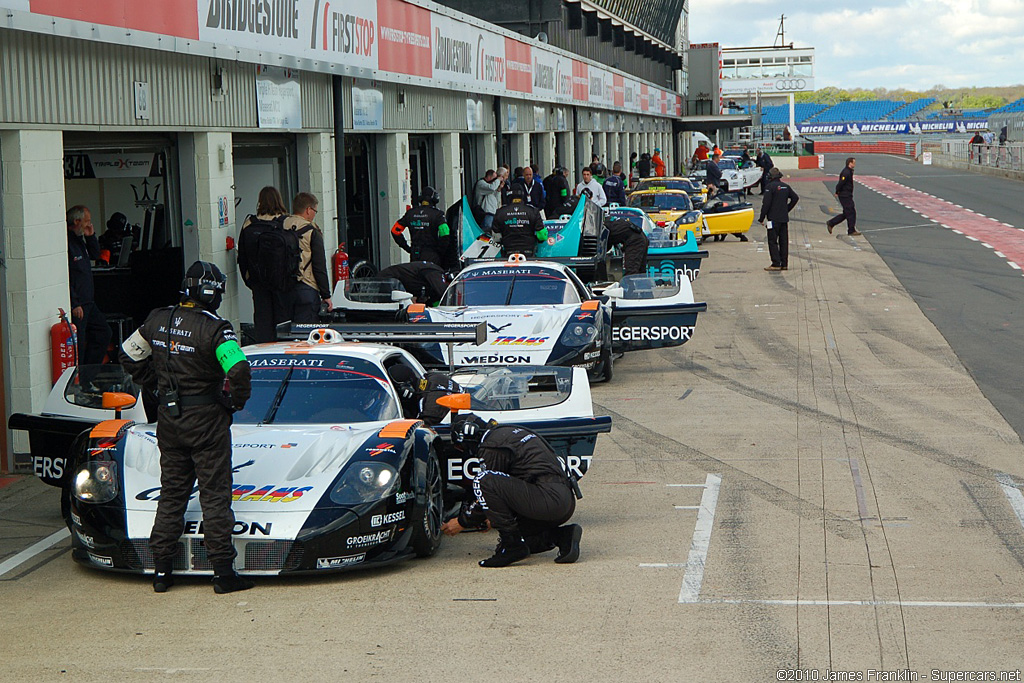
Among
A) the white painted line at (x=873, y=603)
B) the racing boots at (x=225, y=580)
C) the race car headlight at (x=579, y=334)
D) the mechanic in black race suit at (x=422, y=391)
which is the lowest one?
the white painted line at (x=873, y=603)

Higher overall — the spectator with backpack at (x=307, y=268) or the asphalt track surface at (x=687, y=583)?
the spectator with backpack at (x=307, y=268)

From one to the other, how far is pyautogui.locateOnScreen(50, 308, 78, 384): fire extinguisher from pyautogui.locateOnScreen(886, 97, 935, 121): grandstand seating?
176m

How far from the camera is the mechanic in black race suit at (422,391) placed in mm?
8273

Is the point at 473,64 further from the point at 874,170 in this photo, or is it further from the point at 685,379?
the point at 874,170

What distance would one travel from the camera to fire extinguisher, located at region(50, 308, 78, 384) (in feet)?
34.7

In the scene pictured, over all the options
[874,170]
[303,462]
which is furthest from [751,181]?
[303,462]

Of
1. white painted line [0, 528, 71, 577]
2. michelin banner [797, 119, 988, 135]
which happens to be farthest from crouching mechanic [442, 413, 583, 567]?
michelin banner [797, 119, 988, 135]

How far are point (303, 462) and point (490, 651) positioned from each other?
6.19 ft

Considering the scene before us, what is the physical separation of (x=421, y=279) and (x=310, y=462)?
7778 millimetres

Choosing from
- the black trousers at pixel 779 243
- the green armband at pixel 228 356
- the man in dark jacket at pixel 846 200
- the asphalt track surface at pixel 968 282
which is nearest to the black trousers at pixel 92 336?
the green armband at pixel 228 356

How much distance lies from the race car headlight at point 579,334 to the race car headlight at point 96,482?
20.2ft

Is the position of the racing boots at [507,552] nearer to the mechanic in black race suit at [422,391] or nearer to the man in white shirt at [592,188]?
the mechanic in black race suit at [422,391]

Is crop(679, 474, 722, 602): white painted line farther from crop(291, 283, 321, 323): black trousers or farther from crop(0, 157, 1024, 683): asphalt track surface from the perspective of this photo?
crop(291, 283, 321, 323): black trousers

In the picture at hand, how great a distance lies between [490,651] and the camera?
5.91m
